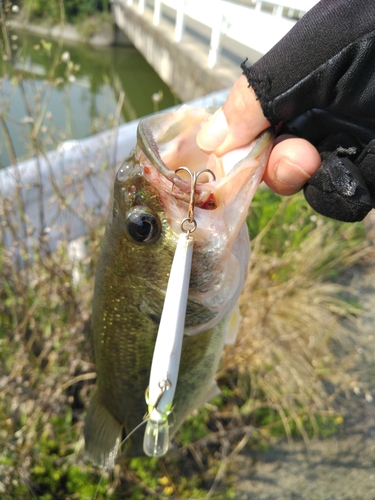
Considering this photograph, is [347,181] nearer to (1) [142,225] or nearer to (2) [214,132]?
(2) [214,132]

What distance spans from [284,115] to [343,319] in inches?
103

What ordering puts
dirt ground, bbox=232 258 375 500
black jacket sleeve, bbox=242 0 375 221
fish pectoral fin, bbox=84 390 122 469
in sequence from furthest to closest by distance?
dirt ground, bbox=232 258 375 500
fish pectoral fin, bbox=84 390 122 469
black jacket sleeve, bbox=242 0 375 221

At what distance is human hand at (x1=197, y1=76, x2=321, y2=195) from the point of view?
1.15 m

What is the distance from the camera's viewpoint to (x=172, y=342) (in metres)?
0.95

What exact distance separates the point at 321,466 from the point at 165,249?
2.12 metres

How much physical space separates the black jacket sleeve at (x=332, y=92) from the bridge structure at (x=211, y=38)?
2.17 meters

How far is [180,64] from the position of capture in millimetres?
7590

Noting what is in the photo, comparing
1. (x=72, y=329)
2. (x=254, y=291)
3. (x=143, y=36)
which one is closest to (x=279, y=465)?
(x=254, y=291)

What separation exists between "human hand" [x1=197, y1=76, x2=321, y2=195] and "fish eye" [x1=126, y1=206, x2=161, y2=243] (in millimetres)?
290

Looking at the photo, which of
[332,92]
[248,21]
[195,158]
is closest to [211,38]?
[248,21]

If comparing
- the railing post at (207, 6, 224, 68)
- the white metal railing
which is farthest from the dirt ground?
the railing post at (207, 6, 224, 68)

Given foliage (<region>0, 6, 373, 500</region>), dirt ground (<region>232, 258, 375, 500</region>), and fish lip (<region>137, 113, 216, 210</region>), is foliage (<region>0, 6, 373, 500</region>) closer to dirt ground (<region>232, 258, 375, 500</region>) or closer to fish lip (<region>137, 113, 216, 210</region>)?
dirt ground (<region>232, 258, 375, 500</region>)

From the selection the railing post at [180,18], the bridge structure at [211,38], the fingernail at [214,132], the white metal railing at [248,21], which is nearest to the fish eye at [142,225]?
the fingernail at [214,132]

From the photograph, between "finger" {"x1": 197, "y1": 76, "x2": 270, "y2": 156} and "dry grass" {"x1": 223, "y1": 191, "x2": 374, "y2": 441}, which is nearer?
"finger" {"x1": 197, "y1": 76, "x2": 270, "y2": 156}
